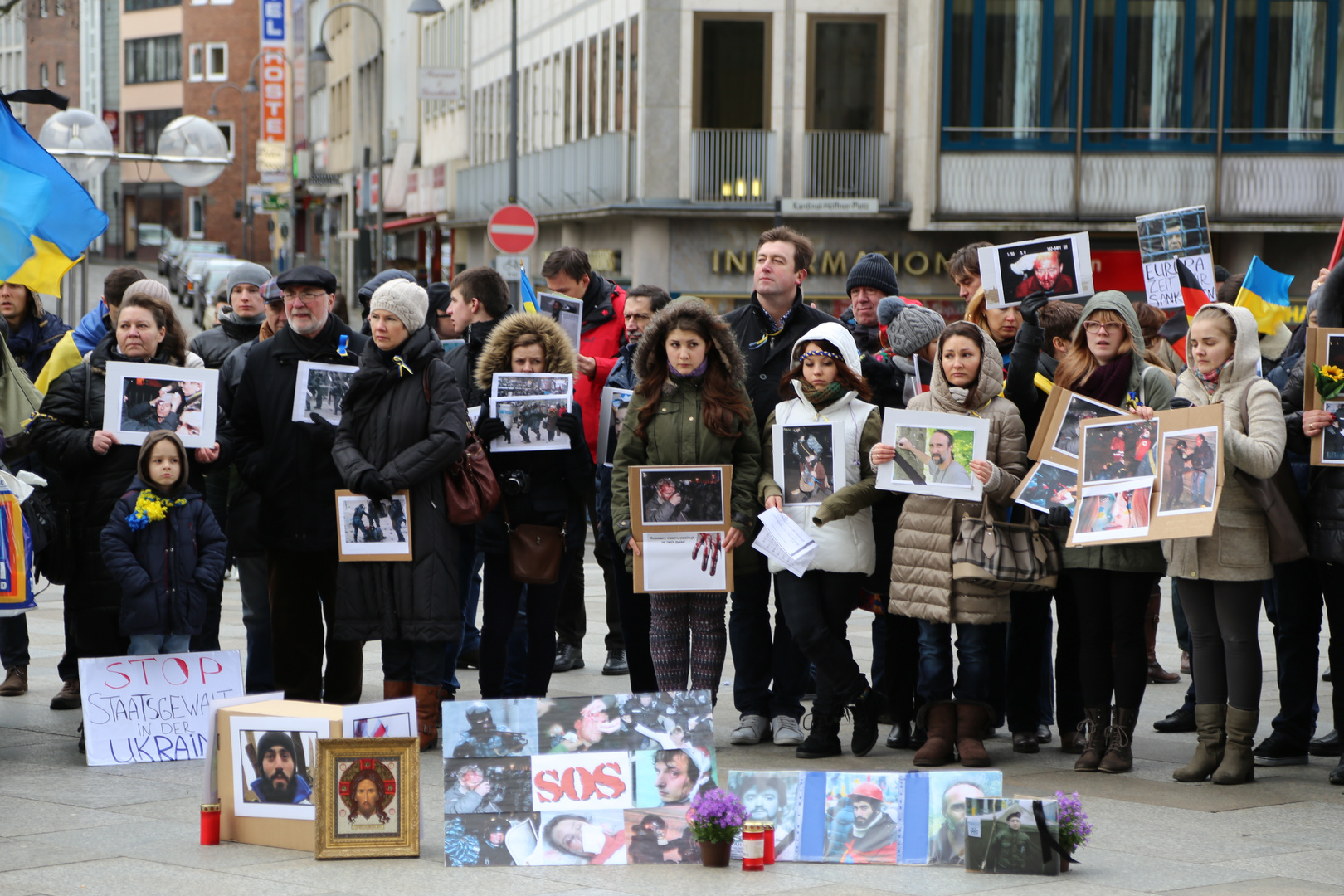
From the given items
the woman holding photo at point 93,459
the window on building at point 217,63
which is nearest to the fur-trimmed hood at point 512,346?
the woman holding photo at point 93,459

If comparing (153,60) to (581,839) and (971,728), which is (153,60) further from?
(581,839)

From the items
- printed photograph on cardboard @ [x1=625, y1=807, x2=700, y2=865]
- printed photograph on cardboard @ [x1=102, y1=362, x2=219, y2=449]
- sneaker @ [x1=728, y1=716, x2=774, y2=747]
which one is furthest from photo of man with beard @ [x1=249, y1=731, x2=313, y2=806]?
sneaker @ [x1=728, y1=716, x2=774, y2=747]

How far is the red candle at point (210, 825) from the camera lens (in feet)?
21.7

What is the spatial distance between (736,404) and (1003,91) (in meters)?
24.2

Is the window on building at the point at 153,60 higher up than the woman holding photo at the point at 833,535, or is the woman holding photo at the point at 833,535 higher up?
the window on building at the point at 153,60

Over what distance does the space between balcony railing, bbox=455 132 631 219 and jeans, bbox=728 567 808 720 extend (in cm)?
2557

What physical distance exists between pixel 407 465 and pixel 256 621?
1716 millimetres

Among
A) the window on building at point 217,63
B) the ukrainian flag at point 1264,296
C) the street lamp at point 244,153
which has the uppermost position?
the window on building at point 217,63

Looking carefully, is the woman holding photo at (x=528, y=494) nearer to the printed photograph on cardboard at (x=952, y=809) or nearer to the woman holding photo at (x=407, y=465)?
the woman holding photo at (x=407, y=465)

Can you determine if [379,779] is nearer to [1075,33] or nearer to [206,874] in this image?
[206,874]

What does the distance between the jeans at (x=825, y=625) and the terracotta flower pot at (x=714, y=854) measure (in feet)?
6.26

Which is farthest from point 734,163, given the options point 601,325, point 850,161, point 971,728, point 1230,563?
point 1230,563

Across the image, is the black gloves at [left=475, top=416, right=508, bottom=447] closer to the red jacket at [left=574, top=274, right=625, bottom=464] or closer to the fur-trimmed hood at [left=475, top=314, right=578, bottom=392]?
the fur-trimmed hood at [left=475, top=314, right=578, bottom=392]

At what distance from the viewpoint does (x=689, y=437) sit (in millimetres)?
8289
